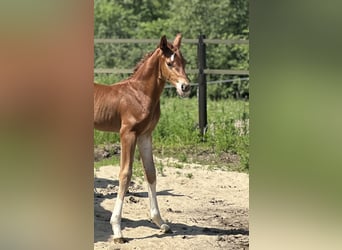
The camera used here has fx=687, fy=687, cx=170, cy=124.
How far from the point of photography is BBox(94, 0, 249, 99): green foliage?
15039 millimetres

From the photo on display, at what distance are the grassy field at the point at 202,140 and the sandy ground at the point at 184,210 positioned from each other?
19.1 inches

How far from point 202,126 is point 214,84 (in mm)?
4324

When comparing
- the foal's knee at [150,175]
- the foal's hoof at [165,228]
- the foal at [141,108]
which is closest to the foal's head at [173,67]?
the foal at [141,108]

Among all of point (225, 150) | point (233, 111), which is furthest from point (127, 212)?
point (233, 111)

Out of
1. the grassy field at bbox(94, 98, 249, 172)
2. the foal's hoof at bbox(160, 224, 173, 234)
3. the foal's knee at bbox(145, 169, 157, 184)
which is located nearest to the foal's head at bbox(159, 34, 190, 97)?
the foal's knee at bbox(145, 169, 157, 184)

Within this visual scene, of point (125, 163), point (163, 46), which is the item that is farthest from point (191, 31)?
point (125, 163)

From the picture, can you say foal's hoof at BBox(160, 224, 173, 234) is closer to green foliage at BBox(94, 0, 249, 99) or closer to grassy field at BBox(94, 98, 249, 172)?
grassy field at BBox(94, 98, 249, 172)

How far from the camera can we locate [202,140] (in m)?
9.92

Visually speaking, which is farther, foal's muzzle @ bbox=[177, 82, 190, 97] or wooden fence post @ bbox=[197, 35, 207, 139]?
wooden fence post @ bbox=[197, 35, 207, 139]

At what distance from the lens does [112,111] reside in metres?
5.80

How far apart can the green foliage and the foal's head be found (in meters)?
8.60

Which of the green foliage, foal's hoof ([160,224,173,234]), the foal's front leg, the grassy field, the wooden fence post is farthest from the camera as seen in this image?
the green foliage
